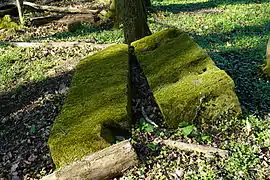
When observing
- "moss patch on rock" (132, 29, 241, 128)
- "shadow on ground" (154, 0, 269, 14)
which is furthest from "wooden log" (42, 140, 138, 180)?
"shadow on ground" (154, 0, 269, 14)

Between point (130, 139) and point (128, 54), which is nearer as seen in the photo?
point (130, 139)

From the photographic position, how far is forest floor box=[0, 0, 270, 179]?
3.93 metres

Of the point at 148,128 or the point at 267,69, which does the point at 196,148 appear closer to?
the point at 148,128

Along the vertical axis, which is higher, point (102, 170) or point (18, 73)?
point (102, 170)

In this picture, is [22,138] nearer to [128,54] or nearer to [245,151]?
[128,54]

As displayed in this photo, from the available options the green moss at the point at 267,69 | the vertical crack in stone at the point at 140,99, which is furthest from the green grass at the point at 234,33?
the vertical crack in stone at the point at 140,99

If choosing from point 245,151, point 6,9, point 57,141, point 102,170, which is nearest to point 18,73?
point 57,141

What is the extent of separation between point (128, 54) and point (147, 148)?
242 cm

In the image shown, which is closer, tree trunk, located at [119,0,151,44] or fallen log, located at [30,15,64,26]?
tree trunk, located at [119,0,151,44]

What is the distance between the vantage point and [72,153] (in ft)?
13.0

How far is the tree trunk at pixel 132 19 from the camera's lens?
759cm

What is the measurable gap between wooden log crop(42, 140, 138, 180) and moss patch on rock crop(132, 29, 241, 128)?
0.92m

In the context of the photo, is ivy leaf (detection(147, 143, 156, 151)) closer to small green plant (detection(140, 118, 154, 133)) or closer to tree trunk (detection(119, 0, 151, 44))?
small green plant (detection(140, 118, 154, 133))

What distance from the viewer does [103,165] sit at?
3.79 meters
